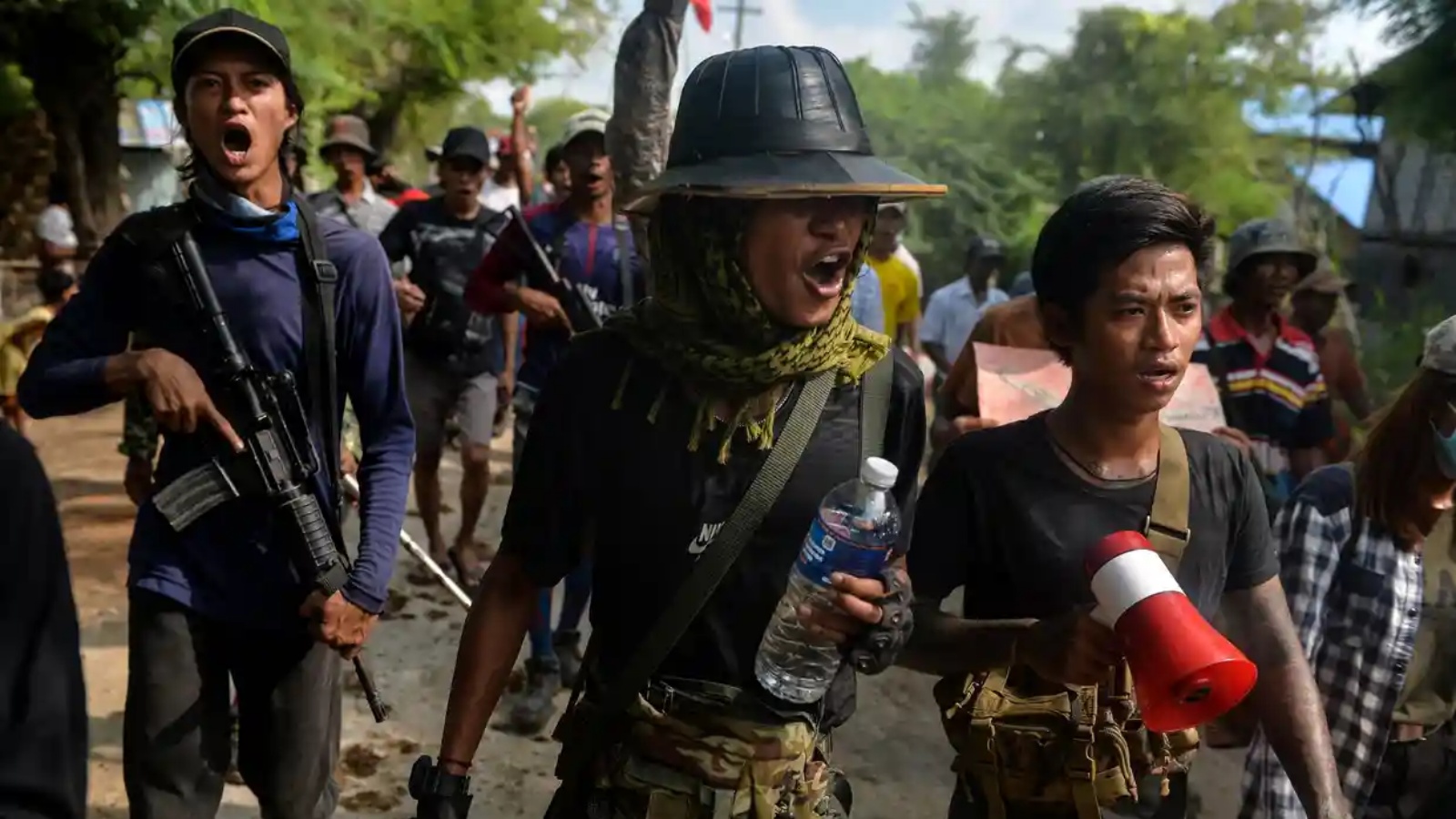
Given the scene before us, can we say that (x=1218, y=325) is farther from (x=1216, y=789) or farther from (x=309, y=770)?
(x=309, y=770)

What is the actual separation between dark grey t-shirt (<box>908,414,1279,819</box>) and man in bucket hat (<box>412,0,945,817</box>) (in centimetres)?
27

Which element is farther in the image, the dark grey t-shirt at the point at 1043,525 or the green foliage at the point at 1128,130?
the green foliage at the point at 1128,130

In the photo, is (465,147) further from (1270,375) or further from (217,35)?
(1270,375)

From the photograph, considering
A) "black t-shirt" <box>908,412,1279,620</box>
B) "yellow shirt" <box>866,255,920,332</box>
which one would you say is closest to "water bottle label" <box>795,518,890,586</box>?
"black t-shirt" <box>908,412,1279,620</box>

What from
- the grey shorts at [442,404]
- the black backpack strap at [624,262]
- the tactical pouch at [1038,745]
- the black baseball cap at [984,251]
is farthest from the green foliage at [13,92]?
the tactical pouch at [1038,745]

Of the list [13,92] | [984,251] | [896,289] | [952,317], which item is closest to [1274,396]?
[896,289]

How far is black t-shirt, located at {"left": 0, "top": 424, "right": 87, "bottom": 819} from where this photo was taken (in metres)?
1.25

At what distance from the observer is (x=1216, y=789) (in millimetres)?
4652

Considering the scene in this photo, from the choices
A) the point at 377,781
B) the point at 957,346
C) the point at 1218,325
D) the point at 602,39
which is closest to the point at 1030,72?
the point at 602,39

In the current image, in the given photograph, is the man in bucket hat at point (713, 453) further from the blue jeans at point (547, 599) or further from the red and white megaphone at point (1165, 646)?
the blue jeans at point (547, 599)

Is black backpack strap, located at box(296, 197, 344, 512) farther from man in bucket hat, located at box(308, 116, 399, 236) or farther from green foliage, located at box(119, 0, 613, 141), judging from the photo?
green foliage, located at box(119, 0, 613, 141)

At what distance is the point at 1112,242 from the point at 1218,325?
3.20 m

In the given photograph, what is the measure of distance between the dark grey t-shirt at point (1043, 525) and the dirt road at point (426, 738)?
226cm

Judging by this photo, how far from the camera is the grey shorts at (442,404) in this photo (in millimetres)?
6023
